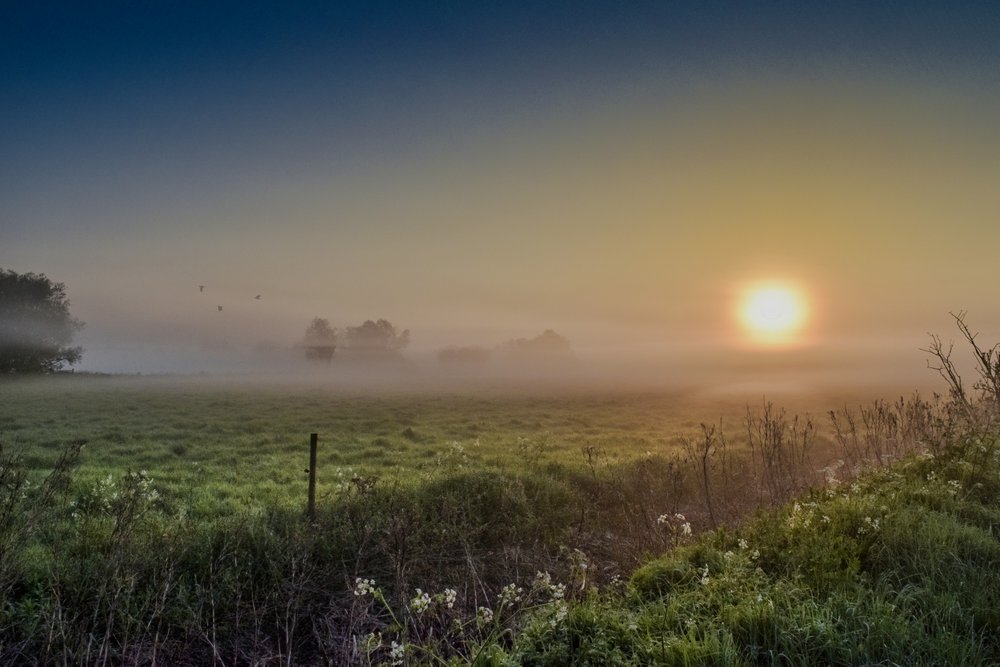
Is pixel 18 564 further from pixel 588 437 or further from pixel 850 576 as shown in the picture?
pixel 588 437

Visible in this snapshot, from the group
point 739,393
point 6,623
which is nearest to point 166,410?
point 6,623

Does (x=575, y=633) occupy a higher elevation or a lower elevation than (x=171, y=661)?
higher

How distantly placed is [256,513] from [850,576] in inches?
403

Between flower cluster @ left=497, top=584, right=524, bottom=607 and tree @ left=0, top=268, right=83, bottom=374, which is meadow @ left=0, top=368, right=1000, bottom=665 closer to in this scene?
flower cluster @ left=497, top=584, right=524, bottom=607

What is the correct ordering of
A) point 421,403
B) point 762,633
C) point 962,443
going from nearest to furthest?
point 762,633 → point 962,443 → point 421,403

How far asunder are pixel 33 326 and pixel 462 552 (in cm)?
6562

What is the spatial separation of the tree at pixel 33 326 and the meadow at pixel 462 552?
41.5 metres

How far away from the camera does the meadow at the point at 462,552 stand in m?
4.80

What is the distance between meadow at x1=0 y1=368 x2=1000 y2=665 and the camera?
480cm

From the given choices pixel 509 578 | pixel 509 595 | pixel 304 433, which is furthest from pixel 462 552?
pixel 304 433

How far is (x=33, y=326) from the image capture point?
5412 centimetres

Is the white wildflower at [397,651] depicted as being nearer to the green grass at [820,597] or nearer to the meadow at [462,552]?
the meadow at [462,552]

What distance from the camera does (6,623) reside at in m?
6.63

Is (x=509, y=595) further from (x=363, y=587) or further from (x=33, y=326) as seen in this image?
(x=33, y=326)
